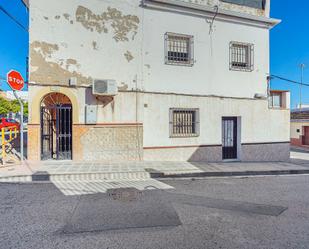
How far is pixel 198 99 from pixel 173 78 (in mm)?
1501

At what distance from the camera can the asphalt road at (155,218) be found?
123 inches

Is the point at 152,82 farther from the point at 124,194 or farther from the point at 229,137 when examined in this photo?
the point at 124,194

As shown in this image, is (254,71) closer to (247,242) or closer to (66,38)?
(66,38)

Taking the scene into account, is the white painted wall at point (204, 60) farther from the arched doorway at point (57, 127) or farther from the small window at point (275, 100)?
the arched doorway at point (57, 127)

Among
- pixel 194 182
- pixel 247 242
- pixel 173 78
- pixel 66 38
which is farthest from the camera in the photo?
pixel 173 78

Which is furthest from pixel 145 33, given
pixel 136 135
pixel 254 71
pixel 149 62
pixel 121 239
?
pixel 121 239

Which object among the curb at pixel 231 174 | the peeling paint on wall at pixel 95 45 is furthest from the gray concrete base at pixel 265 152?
the peeling paint on wall at pixel 95 45

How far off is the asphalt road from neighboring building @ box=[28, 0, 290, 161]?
11.0 feet

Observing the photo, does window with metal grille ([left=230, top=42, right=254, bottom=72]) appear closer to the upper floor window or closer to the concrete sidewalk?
the upper floor window

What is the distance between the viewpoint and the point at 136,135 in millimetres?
8820

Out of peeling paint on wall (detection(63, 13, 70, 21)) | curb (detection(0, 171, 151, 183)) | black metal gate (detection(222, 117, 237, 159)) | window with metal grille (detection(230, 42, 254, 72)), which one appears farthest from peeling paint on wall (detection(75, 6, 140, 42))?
black metal gate (detection(222, 117, 237, 159))

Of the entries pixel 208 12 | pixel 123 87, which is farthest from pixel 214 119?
pixel 208 12

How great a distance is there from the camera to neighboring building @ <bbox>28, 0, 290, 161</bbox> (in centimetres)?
815

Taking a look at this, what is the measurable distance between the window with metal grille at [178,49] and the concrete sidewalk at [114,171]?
4.58 m
